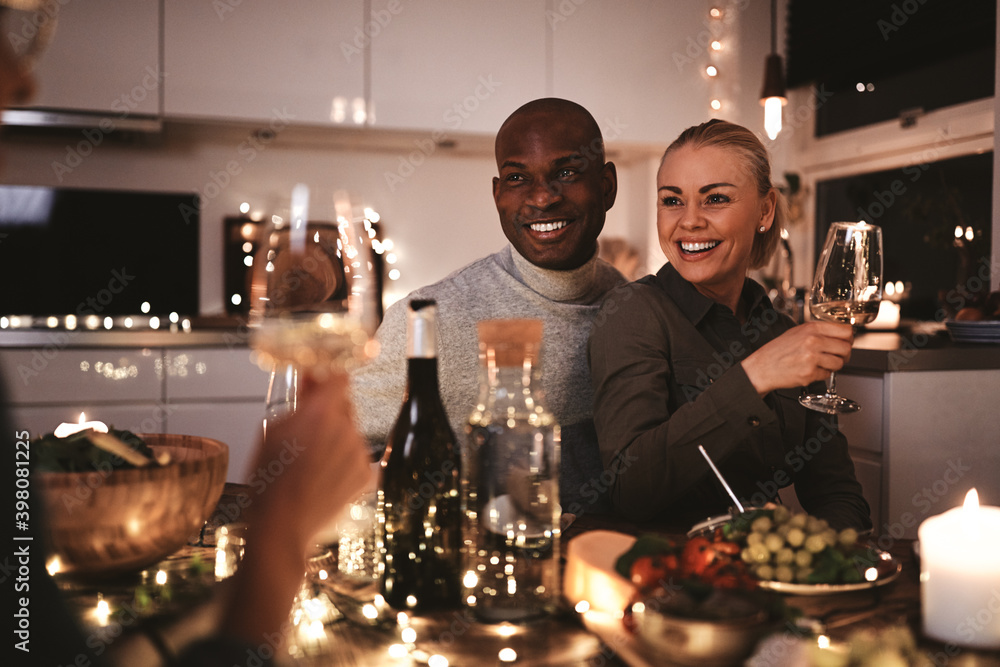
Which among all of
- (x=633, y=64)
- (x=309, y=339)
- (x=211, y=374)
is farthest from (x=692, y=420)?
(x=633, y=64)

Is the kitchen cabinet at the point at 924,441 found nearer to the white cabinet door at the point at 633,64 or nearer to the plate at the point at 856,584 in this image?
the plate at the point at 856,584

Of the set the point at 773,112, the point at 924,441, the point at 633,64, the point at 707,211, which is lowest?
the point at 924,441

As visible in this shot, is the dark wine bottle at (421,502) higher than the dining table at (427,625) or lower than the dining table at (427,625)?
higher

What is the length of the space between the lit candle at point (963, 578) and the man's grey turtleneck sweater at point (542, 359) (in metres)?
0.70

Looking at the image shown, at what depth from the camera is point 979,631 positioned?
0.60m

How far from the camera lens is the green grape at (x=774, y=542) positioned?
0.74 m

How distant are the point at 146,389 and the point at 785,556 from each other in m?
2.55

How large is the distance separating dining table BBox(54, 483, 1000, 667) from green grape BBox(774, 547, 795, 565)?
3cm

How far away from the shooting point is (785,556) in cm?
73

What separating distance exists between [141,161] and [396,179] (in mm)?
1046

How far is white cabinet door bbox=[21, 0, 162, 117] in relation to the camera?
2.86 metres

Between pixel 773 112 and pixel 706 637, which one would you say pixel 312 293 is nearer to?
pixel 706 637

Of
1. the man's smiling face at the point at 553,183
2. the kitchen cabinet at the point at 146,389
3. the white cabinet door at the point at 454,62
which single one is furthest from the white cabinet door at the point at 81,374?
the man's smiling face at the point at 553,183

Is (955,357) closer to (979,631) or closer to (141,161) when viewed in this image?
(979,631)
